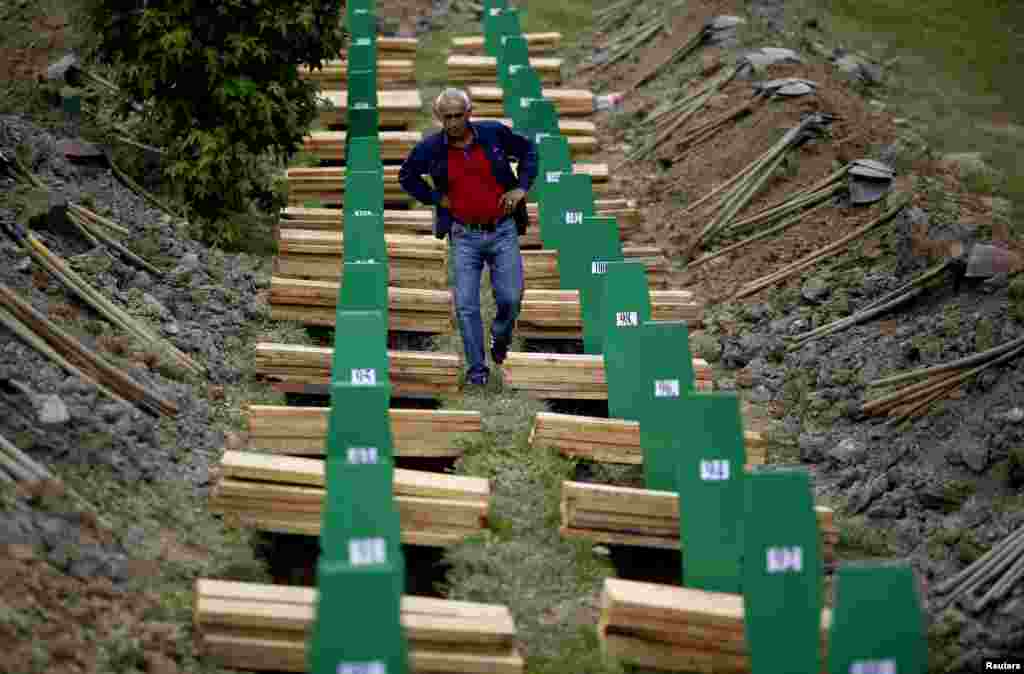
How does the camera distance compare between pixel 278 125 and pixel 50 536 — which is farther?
pixel 278 125

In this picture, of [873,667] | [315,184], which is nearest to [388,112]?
[315,184]

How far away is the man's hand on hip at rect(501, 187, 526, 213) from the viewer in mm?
10594

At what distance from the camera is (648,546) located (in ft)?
28.8

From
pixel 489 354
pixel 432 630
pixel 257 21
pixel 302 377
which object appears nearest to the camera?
pixel 432 630

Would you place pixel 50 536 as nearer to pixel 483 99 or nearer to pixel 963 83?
pixel 483 99

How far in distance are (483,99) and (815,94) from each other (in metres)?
4.71

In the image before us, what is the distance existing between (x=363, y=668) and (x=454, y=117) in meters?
5.20

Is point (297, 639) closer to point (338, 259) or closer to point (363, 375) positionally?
point (363, 375)

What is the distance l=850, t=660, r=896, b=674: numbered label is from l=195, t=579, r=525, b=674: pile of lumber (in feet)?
5.58

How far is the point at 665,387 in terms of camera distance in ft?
30.2

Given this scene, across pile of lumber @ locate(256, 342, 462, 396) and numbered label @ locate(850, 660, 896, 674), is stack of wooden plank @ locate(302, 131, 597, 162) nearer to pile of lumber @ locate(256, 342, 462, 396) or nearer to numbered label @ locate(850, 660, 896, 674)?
pile of lumber @ locate(256, 342, 462, 396)

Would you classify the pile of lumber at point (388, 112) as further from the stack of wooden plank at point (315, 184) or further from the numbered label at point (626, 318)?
the numbered label at point (626, 318)

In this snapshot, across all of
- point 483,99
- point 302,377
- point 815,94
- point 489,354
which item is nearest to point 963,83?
point 815,94

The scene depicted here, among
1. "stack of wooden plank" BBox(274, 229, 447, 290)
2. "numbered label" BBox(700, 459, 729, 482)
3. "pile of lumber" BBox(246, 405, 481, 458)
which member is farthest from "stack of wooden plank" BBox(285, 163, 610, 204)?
"numbered label" BBox(700, 459, 729, 482)
